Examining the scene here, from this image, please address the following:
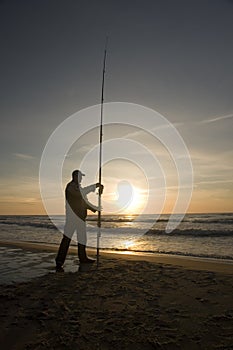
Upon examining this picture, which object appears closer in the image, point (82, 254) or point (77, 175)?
point (77, 175)

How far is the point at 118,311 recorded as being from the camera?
4152 millimetres

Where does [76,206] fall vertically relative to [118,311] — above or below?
above

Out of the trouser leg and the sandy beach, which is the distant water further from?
the sandy beach

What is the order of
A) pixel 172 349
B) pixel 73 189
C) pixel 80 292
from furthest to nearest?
1. pixel 73 189
2. pixel 80 292
3. pixel 172 349

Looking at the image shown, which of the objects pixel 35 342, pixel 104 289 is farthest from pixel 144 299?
pixel 35 342

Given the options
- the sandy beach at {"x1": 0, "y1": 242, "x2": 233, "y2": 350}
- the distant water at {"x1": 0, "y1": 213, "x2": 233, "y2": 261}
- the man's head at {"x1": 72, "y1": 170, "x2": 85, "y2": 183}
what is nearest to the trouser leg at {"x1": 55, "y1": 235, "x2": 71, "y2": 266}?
the sandy beach at {"x1": 0, "y1": 242, "x2": 233, "y2": 350}

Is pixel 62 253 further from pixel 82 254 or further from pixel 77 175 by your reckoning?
pixel 77 175

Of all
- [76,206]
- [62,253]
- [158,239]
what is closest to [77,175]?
[76,206]

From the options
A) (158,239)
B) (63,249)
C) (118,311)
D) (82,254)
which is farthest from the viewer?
(158,239)

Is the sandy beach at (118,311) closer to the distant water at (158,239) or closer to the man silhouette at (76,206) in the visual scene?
the man silhouette at (76,206)

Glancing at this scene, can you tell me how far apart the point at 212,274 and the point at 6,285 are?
4041mm

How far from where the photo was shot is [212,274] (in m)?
6.53

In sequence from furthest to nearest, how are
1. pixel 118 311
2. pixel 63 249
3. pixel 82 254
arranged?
pixel 82 254 → pixel 63 249 → pixel 118 311

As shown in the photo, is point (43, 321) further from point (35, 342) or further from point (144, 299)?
point (144, 299)
